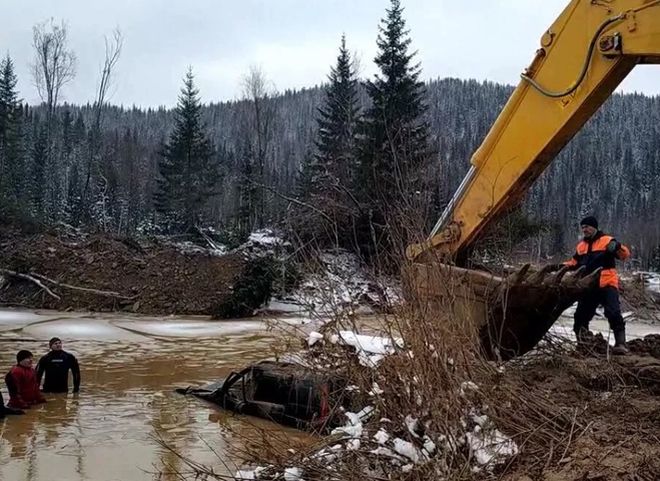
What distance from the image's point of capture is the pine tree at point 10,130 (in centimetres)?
5538

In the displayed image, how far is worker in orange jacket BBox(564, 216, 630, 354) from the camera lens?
23.9 feet

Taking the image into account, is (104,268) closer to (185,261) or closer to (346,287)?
(185,261)

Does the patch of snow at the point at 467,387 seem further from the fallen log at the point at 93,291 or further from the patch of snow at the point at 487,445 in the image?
the fallen log at the point at 93,291

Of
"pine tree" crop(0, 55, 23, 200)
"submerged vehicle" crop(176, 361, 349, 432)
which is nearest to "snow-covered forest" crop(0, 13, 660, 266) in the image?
"pine tree" crop(0, 55, 23, 200)

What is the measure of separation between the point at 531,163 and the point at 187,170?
4755 centimetres

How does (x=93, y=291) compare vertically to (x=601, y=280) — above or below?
below

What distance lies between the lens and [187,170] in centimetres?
5253

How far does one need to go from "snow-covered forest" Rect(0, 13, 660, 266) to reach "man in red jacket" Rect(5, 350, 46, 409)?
76.1 ft

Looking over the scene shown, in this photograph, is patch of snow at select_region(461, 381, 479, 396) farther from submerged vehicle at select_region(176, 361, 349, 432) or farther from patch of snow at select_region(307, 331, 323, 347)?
submerged vehicle at select_region(176, 361, 349, 432)

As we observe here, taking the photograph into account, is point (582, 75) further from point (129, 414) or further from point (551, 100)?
point (129, 414)

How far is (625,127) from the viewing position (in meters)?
122

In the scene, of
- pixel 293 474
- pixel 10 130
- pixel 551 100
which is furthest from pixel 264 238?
pixel 10 130

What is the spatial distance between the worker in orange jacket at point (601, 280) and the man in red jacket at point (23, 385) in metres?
7.64

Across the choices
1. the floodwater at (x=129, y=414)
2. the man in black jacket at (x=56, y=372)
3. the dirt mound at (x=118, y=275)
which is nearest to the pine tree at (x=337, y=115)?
the dirt mound at (x=118, y=275)
